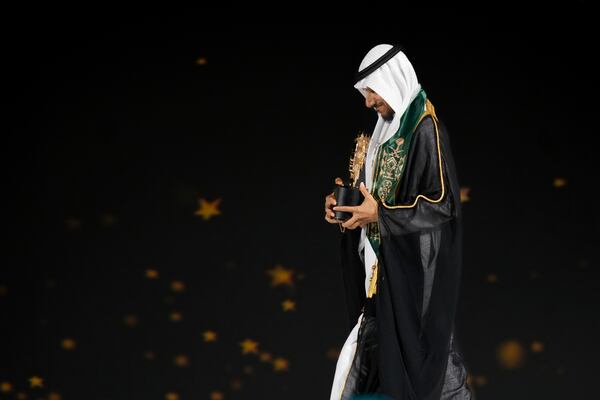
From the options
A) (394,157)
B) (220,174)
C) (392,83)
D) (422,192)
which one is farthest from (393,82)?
(220,174)

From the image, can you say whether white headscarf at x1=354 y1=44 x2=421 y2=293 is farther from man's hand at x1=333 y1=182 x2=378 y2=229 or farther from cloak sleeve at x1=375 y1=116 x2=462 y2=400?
man's hand at x1=333 y1=182 x2=378 y2=229

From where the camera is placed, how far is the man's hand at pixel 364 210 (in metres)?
2.50

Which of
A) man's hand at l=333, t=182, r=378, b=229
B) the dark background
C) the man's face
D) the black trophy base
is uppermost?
the dark background

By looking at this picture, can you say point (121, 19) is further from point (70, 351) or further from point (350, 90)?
point (70, 351)

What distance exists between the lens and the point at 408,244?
251 cm

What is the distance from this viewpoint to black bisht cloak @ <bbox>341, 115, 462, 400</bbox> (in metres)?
2.51

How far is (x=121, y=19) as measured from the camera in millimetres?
3844

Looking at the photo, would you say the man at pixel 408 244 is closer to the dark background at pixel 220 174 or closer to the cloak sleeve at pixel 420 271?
the cloak sleeve at pixel 420 271

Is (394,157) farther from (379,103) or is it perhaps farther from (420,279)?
(420,279)

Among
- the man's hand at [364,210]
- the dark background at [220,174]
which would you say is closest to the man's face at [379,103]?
the man's hand at [364,210]

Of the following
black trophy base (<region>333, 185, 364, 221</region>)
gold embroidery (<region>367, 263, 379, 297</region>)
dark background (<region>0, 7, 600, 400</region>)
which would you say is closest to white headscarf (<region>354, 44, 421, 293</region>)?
black trophy base (<region>333, 185, 364, 221</region>)

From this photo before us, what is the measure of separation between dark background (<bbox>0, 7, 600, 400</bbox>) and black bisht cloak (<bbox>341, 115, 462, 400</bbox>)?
1.32m

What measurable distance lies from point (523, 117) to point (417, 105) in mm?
1419

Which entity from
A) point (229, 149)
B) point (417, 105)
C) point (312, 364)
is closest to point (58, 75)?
point (229, 149)
